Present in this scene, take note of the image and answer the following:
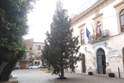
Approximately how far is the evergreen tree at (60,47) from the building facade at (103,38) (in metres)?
4.00

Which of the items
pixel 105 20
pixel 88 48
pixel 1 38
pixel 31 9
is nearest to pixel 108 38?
pixel 105 20

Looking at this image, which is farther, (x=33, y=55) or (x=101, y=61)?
(x=33, y=55)

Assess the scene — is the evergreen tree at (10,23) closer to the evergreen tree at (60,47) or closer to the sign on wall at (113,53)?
the evergreen tree at (60,47)

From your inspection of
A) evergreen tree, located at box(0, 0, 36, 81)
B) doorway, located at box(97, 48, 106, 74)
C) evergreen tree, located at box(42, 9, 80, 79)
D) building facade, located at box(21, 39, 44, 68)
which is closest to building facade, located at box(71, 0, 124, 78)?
doorway, located at box(97, 48, 106, 74)

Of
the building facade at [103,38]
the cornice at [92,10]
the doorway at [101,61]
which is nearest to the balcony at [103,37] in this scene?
the building facade at [103,38]

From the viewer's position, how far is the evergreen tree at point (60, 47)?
12531 millimetres

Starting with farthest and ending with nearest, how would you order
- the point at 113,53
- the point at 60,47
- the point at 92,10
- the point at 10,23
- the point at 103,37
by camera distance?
1. the point at 92,10
2. the point at 103,37
3. the point at 113,53
4. the point at 60,47
5. the point at 10,23

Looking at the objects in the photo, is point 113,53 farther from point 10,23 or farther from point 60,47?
point 10,23

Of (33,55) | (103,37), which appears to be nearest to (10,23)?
(103,37)

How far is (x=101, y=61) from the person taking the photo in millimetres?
16594

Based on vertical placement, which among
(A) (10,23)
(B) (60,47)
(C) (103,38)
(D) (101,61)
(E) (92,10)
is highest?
(E) (92,10)

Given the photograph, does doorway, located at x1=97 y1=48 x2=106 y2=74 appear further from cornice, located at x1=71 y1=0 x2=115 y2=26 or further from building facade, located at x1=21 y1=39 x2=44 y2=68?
building facade, located at x1=21 y1=39 x2=44 y2=68

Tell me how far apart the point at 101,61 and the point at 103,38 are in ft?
9.35

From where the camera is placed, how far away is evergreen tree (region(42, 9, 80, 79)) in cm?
1253
